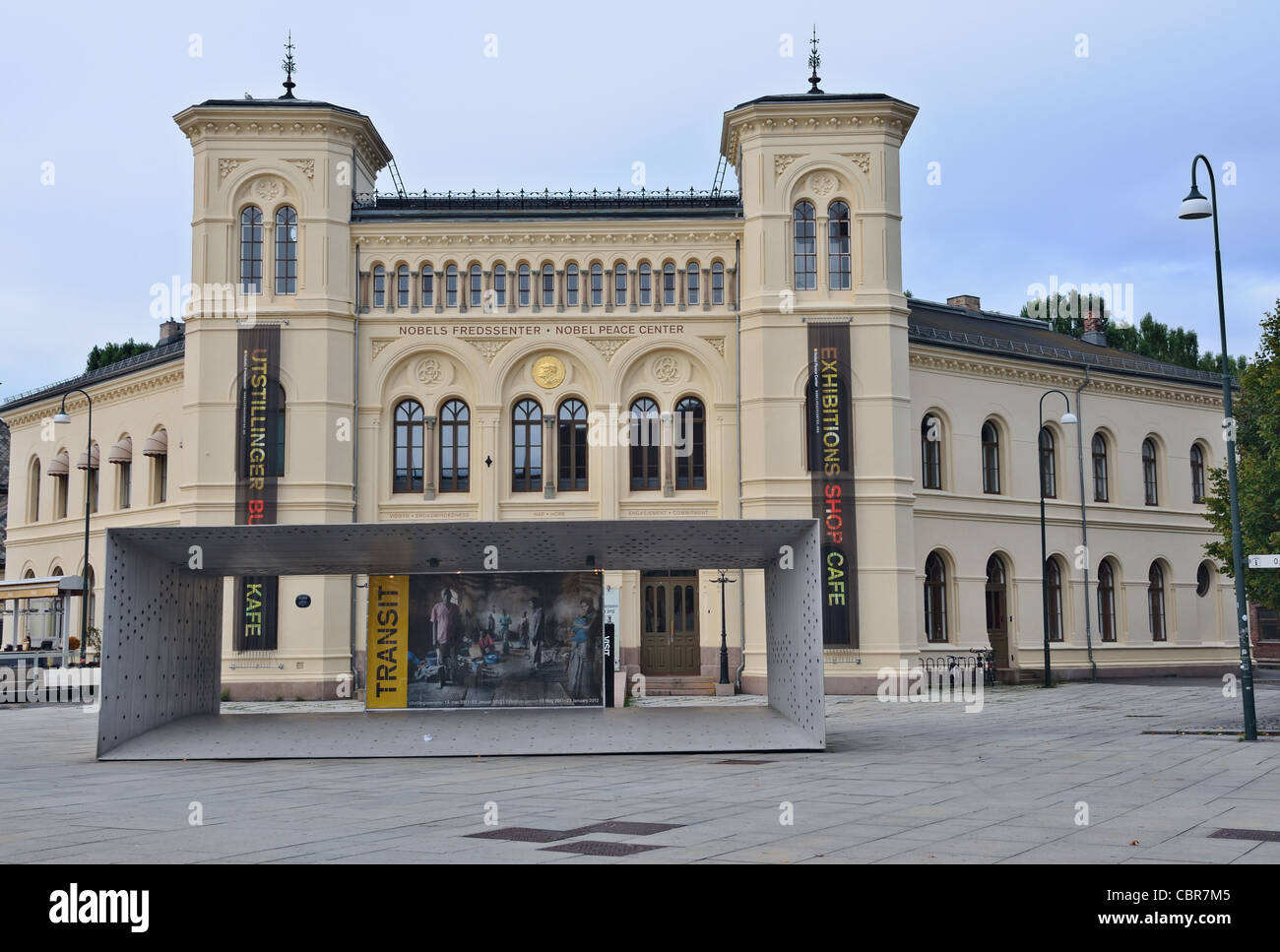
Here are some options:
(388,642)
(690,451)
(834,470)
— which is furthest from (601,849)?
(690,451)

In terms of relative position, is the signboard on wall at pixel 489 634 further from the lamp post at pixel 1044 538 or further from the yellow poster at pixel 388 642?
the lamp post at pixel 1044 538

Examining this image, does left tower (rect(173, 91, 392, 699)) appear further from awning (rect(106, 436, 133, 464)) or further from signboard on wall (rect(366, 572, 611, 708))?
signboard on wall (rect(366, 572, 611, 708))

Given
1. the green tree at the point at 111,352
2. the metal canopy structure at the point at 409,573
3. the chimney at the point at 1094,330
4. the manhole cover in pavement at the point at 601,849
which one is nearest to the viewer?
the manhole cover in pavement at the point at 601,849

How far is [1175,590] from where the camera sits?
4453 cm

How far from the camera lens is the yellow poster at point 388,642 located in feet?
77.9

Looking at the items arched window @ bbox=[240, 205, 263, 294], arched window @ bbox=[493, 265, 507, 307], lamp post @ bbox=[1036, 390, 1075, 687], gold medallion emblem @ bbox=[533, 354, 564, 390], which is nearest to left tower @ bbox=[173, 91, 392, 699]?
arched window @ bbox=[240, 205, 263, 294]

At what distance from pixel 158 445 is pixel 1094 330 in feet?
122

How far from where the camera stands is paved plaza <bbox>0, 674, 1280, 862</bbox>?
35.5 feet

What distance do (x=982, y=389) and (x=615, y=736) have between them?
24080 millimetres

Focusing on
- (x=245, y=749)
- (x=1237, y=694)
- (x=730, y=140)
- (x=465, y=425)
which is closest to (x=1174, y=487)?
(x=1237, y=694)

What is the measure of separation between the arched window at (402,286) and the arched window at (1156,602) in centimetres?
2595

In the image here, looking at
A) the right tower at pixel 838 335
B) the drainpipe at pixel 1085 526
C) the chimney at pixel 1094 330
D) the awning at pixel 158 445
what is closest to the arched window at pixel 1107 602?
the drainpipe at pixel 1085 526

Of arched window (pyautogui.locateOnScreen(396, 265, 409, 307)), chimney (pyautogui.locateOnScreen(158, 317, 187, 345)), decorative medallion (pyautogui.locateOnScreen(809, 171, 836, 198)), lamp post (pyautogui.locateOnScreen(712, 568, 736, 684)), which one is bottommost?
lamp post (pyautogui.locateOnScreen(712, 568, 736, 684))

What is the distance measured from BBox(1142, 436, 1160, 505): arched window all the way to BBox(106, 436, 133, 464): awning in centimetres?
3379
